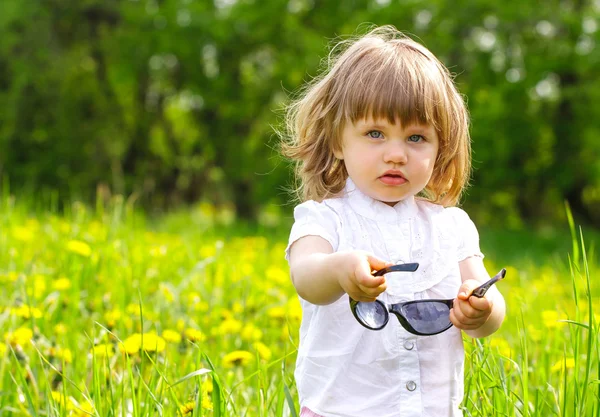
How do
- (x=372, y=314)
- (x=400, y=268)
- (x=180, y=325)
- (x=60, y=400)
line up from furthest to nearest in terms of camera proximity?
(x=180, y=325) < (x=60, y=400) < (x=372, y=314) < (x=400, y=268)

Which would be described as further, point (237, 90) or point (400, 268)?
point (237, 90)

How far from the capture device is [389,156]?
1554 millimetres

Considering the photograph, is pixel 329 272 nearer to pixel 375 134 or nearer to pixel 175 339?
pixel 375 134

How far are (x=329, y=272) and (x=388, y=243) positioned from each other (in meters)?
0.23

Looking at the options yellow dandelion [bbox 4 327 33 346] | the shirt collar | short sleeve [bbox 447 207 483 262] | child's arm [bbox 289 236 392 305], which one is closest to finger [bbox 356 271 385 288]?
child's arm [bbox 289 236 392 305]

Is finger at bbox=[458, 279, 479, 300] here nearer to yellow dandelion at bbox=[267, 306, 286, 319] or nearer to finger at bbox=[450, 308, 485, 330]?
finger at bbox=[450, 308, 485, 330]

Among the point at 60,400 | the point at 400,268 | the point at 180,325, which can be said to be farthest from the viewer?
the point at 180,325

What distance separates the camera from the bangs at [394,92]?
156cm

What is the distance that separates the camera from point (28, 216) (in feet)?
17.0

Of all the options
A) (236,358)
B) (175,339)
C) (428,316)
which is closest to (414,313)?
(428,316)

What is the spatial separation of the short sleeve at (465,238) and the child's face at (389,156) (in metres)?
0.16

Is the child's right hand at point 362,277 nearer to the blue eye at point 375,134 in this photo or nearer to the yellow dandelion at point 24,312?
the blue eye at point 375,134

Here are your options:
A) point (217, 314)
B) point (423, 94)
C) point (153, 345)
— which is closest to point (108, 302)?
point (217, 314)

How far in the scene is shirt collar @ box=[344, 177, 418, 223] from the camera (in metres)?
1.62
